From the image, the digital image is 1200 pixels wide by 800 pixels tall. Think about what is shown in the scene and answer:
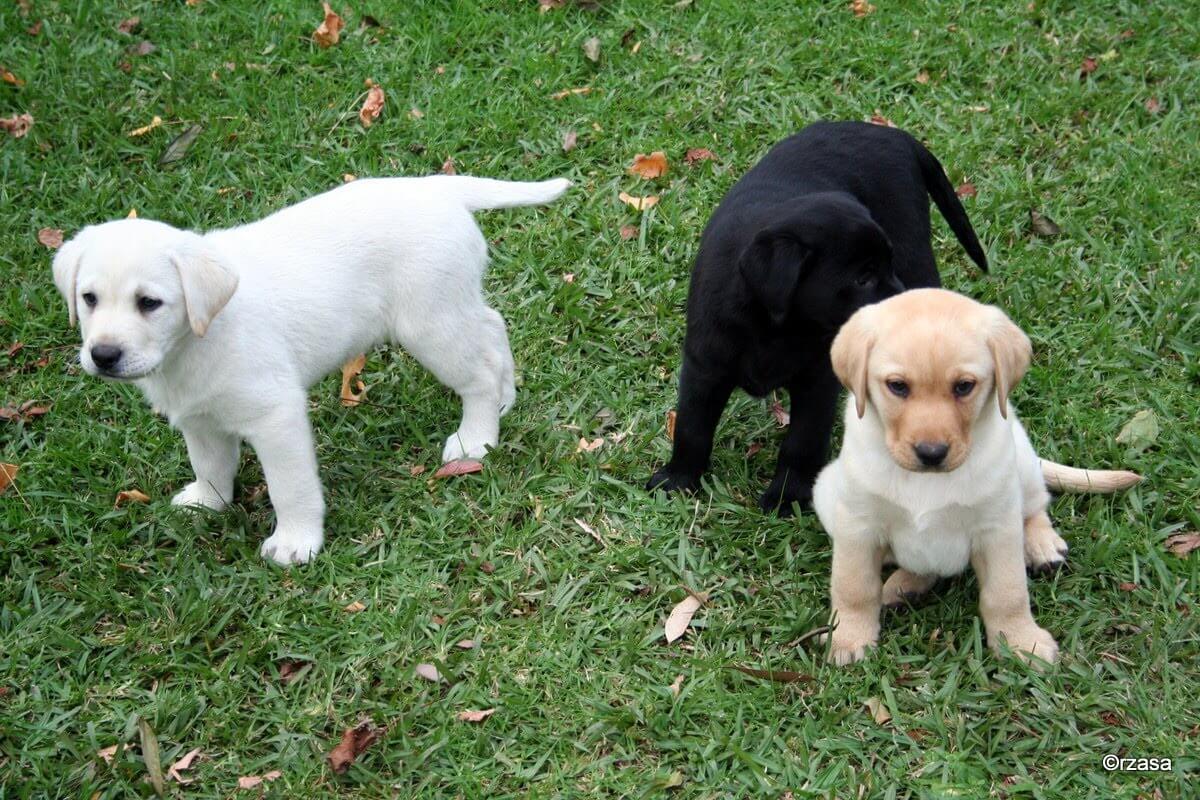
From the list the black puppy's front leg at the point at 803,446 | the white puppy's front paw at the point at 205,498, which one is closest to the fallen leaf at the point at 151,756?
the white puppy's front paw at the point at 205,498

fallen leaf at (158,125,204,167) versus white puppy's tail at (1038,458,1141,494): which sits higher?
white puppy's tail at (1038,458,1141,494)

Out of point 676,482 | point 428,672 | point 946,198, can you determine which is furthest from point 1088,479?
point 428,672

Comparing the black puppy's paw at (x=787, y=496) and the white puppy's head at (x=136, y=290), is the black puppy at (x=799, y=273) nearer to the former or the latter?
the black puppy's paw at (x=787, y=496)

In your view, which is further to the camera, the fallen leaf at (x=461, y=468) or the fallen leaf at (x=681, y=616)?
the fallen leaf at (x=461, y=468)

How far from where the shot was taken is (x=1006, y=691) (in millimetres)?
3619

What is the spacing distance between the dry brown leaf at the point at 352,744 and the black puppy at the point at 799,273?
59.1 inches

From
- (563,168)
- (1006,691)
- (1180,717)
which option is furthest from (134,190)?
(1180,717)

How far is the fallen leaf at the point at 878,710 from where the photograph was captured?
3.63 meters

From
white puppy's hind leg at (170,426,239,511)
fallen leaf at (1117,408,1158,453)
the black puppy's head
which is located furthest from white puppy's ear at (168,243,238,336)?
fallen leaf at (1117,408,1158,453)

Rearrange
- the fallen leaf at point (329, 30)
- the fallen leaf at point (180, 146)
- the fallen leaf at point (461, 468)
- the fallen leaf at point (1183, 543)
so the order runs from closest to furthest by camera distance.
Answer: the fallen leaf at point (1183, 543) < the fallen leaf at point (461, 468) < the fallen leaf at point (180, 146) < the fallen leaf at point (329, 30)

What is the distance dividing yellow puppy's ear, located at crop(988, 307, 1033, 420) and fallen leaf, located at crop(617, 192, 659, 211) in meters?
3.00

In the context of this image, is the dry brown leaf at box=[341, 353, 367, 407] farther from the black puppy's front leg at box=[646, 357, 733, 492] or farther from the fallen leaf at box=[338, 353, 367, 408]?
the black puppy's front leg at box=[646, 357, 733, 492]

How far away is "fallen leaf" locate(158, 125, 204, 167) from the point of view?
664 centimetres

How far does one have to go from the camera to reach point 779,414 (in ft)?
16.5
